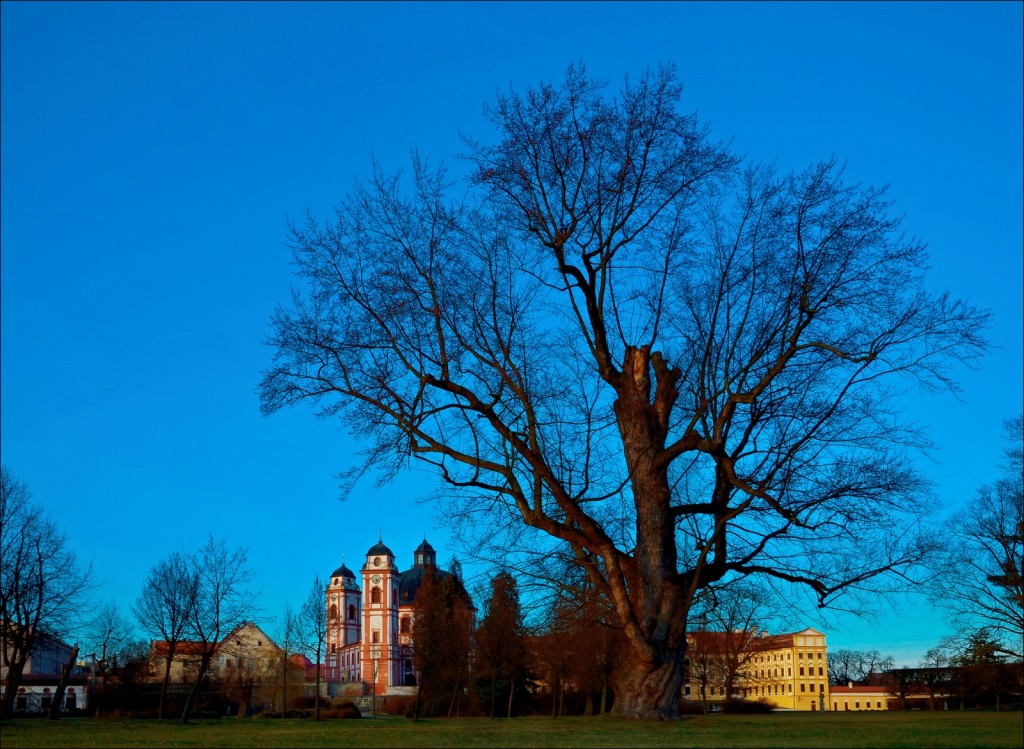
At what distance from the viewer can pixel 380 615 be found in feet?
406

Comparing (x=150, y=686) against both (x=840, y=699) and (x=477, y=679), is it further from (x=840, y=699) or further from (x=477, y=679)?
(x=840, y=699)

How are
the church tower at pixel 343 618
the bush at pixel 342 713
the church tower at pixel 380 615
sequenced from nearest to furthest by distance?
the bush at pixel 342 713, the church tower at pixel 380 615, the church tower at pixel 343 618

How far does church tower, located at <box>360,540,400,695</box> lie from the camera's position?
11856cm

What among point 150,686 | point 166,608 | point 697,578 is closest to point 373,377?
point 697,578

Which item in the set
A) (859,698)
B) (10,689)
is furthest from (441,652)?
(859,698)

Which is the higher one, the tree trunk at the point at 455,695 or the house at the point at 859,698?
the tree trunk at the point at 455,695

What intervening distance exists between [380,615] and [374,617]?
86cm

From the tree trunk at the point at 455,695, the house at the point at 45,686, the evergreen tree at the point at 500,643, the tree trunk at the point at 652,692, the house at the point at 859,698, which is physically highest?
the tree trunk at the point at 652,692

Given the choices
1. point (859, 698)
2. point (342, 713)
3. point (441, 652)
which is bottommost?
point (859, 698)

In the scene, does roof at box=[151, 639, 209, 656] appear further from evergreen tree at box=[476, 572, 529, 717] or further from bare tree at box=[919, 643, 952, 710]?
bare tree at box=[919, 643, 952, 710]

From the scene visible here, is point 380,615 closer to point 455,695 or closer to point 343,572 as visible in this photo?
point 343,572

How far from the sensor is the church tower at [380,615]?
118562 mm

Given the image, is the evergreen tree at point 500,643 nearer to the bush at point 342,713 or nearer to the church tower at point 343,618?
the bush at point 342,713

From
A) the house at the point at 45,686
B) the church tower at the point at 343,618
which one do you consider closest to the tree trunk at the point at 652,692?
the house at the point at 45,686
